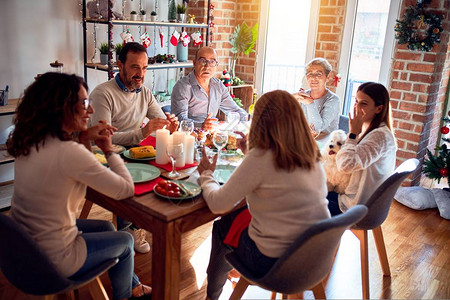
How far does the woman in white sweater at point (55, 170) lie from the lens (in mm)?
1375

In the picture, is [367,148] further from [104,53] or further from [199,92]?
[104,53]

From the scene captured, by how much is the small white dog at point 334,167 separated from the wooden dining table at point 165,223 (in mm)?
863

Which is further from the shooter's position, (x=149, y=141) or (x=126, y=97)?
(x=126, y=97)

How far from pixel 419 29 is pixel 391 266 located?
1.99 meters

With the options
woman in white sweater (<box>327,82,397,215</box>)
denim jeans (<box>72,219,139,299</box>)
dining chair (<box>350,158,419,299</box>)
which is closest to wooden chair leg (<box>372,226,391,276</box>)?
dining chair (<box>350,158,419,299</box>)

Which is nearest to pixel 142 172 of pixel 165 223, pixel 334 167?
pixel 165 223

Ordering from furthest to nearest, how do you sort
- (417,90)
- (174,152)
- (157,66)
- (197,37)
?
1. (197,37)
2. (157,66)
3. (417,90)
4. (174,152)

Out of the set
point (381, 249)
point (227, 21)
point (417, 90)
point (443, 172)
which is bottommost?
point (381, 249)

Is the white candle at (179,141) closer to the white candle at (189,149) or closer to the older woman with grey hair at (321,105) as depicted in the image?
the white candle at (189,149)

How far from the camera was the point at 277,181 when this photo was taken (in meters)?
A: 1.42

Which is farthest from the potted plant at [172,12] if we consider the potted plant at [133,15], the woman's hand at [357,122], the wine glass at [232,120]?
the woman's hand at [357,122]

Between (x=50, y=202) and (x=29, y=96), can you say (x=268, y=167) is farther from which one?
(x=29, y=96)

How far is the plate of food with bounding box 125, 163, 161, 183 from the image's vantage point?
1736 mm

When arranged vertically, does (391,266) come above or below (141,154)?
below
